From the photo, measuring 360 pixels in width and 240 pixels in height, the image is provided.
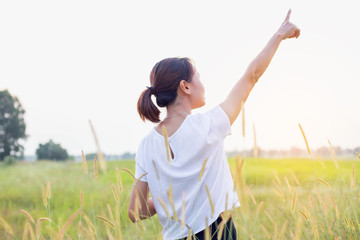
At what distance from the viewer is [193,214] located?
1740mm

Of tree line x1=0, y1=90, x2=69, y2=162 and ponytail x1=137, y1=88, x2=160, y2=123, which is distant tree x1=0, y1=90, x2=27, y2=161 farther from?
ponytail x1=137, y1=88, x2=160, y2=123

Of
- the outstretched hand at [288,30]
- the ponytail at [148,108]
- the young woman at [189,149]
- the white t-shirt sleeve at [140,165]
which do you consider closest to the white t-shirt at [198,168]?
the young woman at [189,149]

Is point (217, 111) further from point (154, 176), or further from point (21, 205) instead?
point (21, 205)

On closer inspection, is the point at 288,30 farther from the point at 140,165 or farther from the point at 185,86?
the point at 140,165

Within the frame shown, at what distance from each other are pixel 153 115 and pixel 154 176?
1.30ft

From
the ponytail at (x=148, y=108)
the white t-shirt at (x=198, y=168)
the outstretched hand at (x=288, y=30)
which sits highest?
the outstretched hand at (x=288, y=30)

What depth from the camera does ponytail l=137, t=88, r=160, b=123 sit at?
83.7 inches

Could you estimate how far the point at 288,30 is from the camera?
217 cm

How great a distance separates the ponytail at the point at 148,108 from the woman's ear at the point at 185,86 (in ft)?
0.78

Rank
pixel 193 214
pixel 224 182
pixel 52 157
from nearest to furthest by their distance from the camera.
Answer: pixel 193 214
pixel 224 182
pixel 52 157

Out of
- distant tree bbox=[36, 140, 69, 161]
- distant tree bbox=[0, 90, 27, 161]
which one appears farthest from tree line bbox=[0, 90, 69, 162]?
distant tree bbox=[36, 140, 69, 161]

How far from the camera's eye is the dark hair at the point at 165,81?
1.99 metres

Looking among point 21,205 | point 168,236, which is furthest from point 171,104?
point 21,205

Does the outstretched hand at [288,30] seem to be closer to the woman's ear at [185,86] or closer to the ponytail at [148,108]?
the woman's ear at [185,86]
